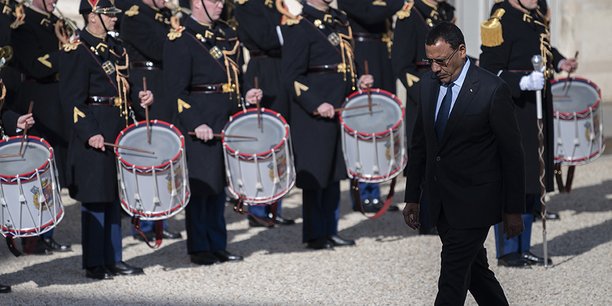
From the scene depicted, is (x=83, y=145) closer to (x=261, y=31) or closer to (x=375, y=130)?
(x=375, y=130)

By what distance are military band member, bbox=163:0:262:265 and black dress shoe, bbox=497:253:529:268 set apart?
71.9 inches

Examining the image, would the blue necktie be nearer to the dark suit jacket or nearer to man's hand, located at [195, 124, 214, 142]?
the dark suit jacket

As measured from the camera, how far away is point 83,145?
8.16 m

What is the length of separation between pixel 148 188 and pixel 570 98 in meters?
3.17

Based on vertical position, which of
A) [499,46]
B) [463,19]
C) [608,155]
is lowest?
[608,155]

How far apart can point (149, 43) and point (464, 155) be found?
13.4 ft

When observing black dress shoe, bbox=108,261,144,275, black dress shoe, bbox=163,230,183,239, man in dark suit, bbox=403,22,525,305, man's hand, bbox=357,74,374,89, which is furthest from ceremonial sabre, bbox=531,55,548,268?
black dress shoe, bbox=163,230,183,239

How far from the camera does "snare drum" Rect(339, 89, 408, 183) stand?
8.53 m

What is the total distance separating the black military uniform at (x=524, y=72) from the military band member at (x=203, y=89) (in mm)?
1550

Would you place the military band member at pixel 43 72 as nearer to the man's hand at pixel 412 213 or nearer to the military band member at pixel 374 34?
the military band member at pixel 374 34

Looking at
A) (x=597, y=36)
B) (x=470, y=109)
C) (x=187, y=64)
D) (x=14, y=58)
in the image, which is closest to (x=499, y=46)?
(x=187, y=64)

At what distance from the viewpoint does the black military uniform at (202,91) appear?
8.51 m

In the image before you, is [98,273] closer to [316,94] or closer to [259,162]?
[259,162]

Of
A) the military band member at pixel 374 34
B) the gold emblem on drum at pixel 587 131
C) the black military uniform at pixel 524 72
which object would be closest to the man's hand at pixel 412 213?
the black military uniform at pixel 524 72
